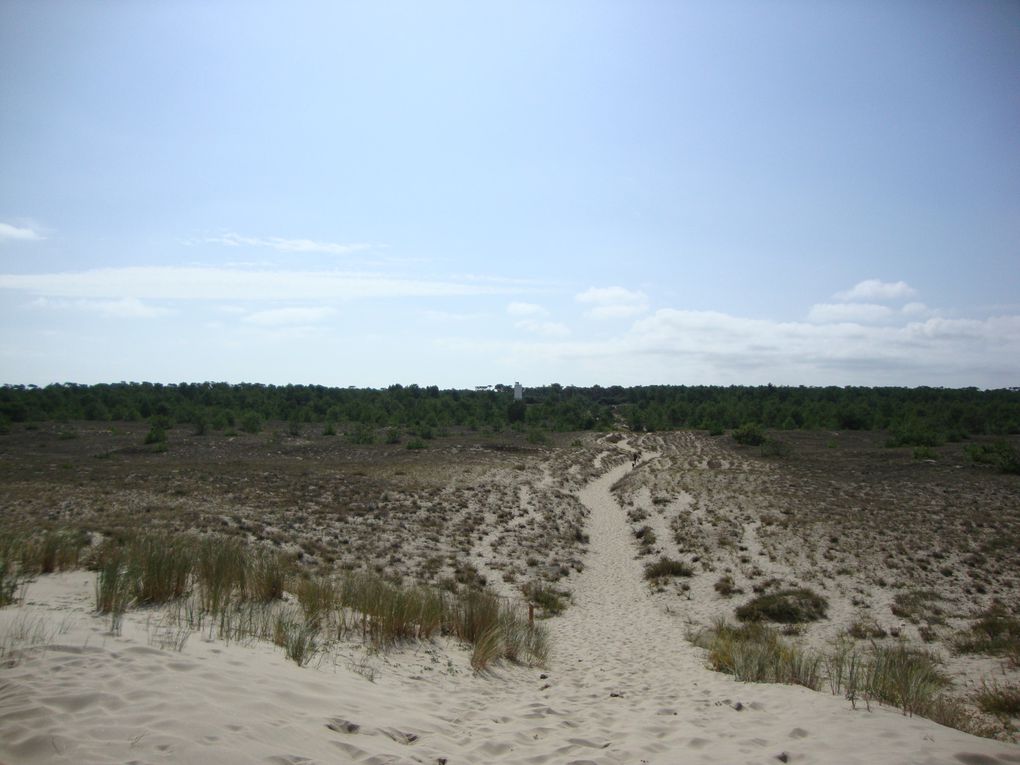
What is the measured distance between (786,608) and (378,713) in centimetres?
1233

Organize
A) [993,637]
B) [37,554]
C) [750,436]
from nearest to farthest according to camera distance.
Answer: [37,554]
[993,637]
[750,436]

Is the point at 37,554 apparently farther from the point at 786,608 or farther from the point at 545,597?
the point at 786,608

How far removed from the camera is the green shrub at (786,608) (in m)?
14.5

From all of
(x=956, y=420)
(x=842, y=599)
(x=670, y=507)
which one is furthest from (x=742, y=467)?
(x=956, y=420)

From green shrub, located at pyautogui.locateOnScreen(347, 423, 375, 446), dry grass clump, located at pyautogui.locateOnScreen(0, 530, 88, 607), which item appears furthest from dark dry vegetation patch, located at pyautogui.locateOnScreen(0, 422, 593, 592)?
green shrub, located at pyautogui.locateOnScreen(347, 423, 375, 446)

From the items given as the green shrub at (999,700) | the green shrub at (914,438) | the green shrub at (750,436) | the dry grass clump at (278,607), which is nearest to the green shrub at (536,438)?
the green shrub at (750,436)

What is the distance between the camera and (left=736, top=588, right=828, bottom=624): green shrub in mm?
14539

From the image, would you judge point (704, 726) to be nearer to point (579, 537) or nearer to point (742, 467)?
point (579, 537)

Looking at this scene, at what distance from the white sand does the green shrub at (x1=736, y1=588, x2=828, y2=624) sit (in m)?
5.95

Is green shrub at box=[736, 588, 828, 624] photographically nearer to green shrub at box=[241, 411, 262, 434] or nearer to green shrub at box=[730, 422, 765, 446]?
green shrub at box=[730, 422, 765, 446]

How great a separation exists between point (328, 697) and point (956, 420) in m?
101

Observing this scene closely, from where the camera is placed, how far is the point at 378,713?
6238 millimetres

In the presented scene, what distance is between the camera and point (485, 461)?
47906mm

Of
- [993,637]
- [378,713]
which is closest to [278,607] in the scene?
[378,713]
